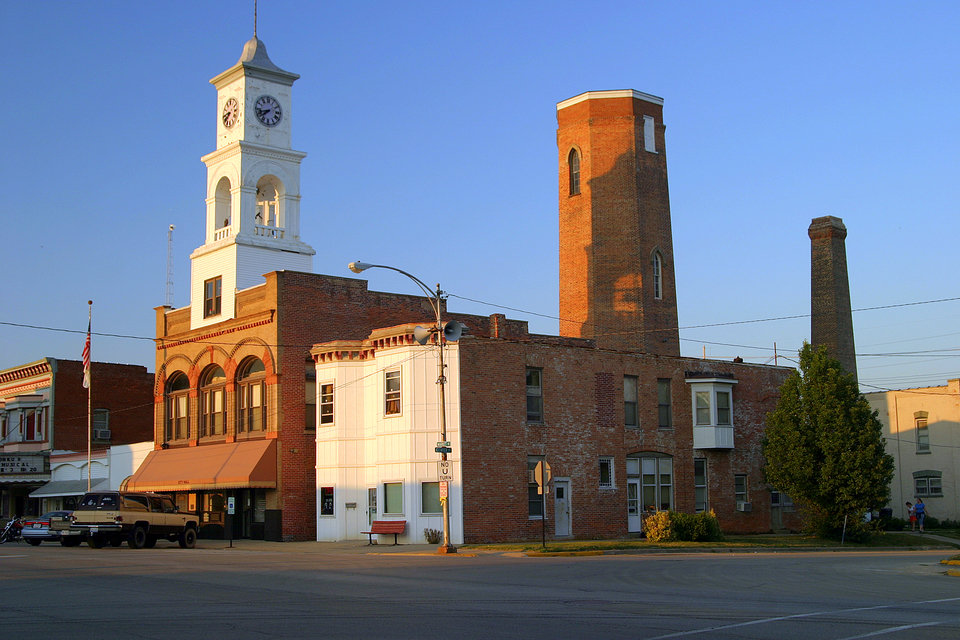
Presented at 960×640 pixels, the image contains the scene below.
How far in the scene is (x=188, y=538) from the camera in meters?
37.9

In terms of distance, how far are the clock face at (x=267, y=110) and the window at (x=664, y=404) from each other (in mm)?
22590

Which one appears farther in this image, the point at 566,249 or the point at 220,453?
the point at 566,249

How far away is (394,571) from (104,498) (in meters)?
16.8

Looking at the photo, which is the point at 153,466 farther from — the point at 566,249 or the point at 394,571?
the point at 394,571

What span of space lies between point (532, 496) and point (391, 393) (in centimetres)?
657

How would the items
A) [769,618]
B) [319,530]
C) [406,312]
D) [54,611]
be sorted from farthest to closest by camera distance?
[406,312], [319,530], [54,611], [769,618]

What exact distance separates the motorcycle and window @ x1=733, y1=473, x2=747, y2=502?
1224 inches

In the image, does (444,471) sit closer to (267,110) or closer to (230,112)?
(267,110)

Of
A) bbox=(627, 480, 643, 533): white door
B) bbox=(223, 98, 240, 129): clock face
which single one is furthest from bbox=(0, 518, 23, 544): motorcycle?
bbox=(627, 480, 643, 533): white door

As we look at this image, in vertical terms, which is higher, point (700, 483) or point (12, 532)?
point (700, 483)

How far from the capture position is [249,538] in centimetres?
4412

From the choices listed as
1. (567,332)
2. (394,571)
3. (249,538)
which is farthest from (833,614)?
(567,332)

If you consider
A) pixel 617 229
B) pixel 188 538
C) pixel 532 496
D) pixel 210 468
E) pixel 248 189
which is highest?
pixel 248 189

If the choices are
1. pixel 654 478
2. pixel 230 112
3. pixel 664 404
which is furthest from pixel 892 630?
pixel 230 112
